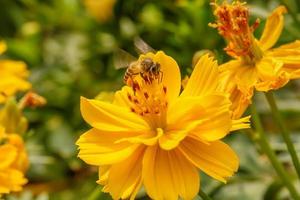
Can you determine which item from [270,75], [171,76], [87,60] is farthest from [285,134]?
[87,60]

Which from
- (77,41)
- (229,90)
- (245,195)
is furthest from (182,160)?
(77,41)

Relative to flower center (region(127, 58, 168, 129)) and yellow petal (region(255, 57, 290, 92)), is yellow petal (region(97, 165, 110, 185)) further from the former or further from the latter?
yellow petal (region(255, 57, 290, 92))

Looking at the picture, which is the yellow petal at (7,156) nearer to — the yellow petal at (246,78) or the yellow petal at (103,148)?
the yellow petal at (103,148)

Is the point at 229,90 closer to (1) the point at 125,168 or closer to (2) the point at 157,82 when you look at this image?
(2) the point at 157,82

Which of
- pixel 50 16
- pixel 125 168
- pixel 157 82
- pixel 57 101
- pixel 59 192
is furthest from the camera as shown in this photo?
pixel 50 16

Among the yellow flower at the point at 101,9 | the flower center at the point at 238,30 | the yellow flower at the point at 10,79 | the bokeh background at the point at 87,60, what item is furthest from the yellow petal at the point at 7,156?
the yellow flower at the point at 101,9

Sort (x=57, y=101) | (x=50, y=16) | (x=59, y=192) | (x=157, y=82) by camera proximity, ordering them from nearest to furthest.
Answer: (x=157, y=82) < (x=59, y=192) < (x=57, y=101) < (x=50, y=16)

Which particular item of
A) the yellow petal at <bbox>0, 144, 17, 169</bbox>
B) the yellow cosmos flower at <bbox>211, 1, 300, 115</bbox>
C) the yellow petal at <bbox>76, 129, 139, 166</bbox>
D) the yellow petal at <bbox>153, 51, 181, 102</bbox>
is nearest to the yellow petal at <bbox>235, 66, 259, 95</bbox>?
the yellow cosmos flower at <bbox>211, 1, 300, 115</bbox>

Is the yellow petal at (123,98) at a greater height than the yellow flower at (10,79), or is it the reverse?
the yellow petal at (123,98)

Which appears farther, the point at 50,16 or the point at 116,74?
the point at 50,16
